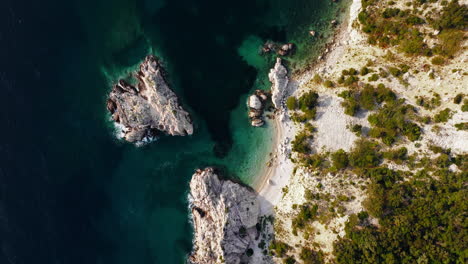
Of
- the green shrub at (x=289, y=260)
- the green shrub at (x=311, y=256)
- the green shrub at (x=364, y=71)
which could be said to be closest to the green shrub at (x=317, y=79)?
A: the green shrub at (x=364, y=71)

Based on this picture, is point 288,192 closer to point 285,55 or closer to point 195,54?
point 285,55

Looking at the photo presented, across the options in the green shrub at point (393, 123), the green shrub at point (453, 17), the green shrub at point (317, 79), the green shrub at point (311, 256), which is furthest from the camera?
the green shrub at point (317, 79)

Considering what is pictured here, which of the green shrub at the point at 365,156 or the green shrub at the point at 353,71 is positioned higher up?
the green shrub at the point at 353,71

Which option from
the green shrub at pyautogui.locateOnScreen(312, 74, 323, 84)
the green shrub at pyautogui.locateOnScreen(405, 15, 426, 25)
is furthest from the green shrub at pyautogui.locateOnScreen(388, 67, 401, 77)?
the green shrub at pyautogui.locateOnScreen(312, 74, 323, 84)

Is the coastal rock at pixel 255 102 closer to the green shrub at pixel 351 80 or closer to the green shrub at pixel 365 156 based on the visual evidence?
the green shrub at pixel 351 80

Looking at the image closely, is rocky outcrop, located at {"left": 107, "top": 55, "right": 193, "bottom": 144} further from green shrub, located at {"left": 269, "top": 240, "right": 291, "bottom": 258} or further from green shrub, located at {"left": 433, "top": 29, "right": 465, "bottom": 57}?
green shrub, located at {"left": 433, "top": 29, "right": 465, "bottom": 57}

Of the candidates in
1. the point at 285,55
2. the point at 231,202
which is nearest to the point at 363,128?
the point at 285,55
